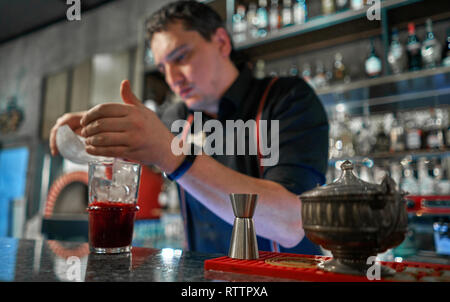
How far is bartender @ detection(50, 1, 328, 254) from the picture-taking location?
73 cm

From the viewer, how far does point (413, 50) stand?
2311 millimetres

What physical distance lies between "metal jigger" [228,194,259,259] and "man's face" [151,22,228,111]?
33.8 inches

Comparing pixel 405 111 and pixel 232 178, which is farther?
pixel 405 111

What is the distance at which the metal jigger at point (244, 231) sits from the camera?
0.64 m

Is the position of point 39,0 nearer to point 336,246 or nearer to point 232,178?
point 232,178

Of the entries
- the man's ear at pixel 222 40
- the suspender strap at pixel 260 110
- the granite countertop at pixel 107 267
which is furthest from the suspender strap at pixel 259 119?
the granite countertop at pixel 107 267

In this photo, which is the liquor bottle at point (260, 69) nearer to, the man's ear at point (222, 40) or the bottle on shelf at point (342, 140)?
the bottle on shelf at point (342, 140)

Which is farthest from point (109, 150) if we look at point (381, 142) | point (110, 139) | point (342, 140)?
point (381, 142)

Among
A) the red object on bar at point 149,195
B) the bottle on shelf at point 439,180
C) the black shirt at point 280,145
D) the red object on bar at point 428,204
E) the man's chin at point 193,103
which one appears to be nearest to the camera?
the black shirt at point 280,145

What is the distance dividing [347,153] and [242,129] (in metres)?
1.22

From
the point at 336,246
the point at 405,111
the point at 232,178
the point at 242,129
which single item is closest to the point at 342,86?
the point at 405,111

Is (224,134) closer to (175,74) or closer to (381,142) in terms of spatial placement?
(175,74)

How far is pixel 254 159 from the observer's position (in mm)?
1330

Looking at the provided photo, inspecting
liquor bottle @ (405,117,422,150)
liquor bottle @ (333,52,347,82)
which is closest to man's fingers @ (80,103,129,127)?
liquor bottle @ (405,117,422,150)
